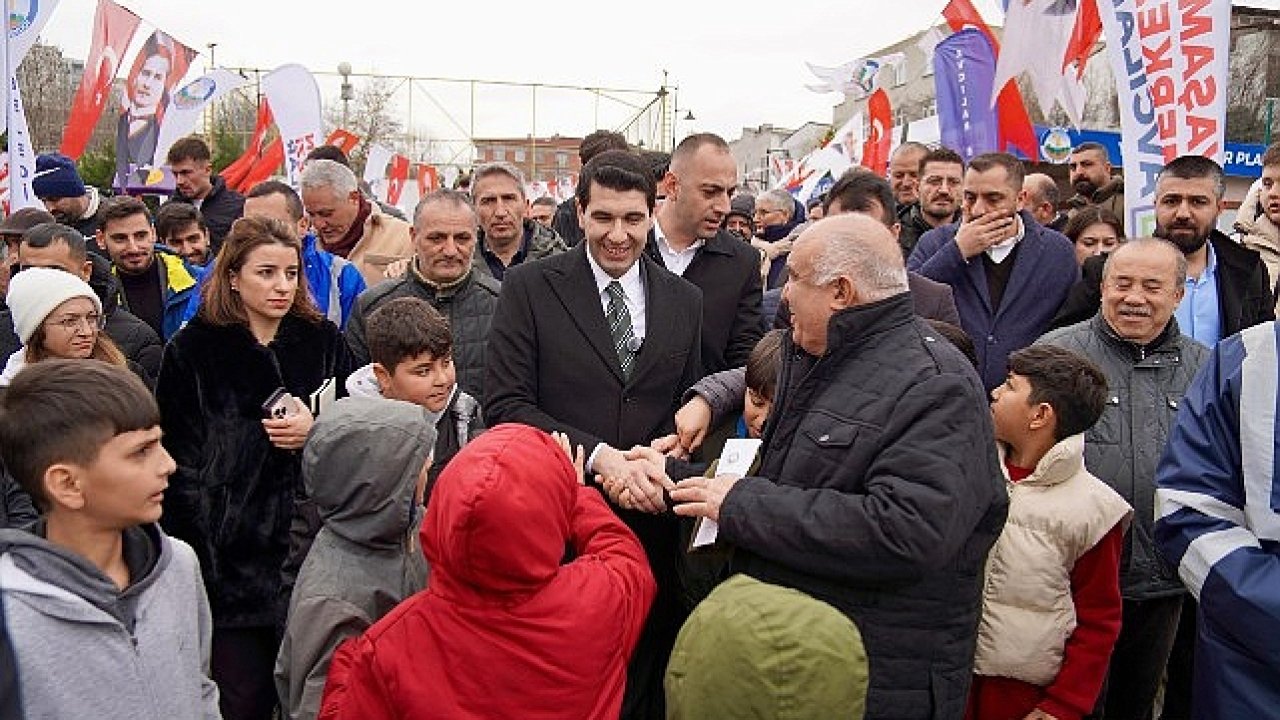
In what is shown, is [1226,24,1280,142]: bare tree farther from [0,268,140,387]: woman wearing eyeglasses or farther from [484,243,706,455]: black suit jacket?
[0,268,140,387]: woman wearing eyeglasses

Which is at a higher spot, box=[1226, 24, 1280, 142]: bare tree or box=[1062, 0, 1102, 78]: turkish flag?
box=[1226, 24, 1280, 142]: bare tree

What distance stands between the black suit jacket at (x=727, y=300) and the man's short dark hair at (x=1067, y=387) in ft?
3.95

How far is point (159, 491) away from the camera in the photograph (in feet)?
6.90

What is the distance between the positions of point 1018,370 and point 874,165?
33.9 ft

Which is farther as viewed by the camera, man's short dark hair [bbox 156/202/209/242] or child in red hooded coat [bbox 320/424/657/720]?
man's short dark hair [bbox 156/202/209/242]

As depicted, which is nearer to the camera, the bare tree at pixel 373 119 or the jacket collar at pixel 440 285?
the jacket collar at pixel 440 285

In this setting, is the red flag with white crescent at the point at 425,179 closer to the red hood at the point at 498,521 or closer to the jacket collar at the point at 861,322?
the jacket collar at the point at 861,322

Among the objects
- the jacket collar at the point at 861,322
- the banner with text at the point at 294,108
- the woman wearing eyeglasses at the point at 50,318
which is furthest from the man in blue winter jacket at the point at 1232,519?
the banner with text at the point at 294,108

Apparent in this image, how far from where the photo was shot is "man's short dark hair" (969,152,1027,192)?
15.0 ft

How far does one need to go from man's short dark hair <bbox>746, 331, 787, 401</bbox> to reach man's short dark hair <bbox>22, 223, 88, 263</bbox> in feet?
10.0

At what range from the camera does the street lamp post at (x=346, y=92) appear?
2244 cm

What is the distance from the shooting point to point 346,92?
24.0 metres

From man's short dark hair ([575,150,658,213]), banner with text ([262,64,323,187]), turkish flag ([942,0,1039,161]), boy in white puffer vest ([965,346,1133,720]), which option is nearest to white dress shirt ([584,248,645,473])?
man's short dark hair ([575,150,658,213])

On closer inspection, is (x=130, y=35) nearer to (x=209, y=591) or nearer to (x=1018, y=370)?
(x=209, y=591)
